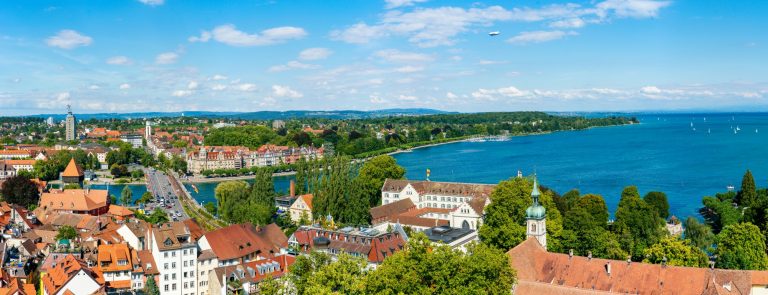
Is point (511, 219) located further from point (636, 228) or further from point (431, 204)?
point (431, 204)

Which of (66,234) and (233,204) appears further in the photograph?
(233,204)

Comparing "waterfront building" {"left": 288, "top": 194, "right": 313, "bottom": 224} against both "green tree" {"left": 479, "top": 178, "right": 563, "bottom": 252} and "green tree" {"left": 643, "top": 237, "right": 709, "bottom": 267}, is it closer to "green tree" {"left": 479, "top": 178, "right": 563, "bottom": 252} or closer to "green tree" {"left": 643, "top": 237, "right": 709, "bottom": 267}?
"green tree" {"left": 479, "top": 178, "right": 563, "bottom": 252}

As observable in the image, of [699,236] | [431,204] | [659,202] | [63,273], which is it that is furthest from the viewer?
[431,204]

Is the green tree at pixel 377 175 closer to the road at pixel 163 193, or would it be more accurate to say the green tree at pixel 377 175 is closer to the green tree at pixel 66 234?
the road at pixel 163 193

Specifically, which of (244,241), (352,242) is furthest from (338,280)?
(244,241)

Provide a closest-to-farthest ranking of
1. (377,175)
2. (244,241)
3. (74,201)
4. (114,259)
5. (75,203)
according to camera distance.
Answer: (114,259) → (244,241) → (75,203) → (74,201) → (377,175)

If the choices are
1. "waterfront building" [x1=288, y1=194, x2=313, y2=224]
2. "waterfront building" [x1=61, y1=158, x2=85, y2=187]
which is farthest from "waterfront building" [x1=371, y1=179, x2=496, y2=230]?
"waterfront building" [x1=61, y1=158, x2=85, y2=187]

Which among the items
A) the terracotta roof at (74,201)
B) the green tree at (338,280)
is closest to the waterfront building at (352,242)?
the green tree at (338,280)
